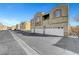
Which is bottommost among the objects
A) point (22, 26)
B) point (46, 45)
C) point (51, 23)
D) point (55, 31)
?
point (46, 45)

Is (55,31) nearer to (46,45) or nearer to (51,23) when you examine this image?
(51,23)

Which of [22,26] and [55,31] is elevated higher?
[22,26]

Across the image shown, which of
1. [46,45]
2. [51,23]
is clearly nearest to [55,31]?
[51,23]

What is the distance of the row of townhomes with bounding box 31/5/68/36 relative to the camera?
9055mm

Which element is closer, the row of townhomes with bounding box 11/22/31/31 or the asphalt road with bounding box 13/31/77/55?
the asphalt road with bounding box 13/31/77/55

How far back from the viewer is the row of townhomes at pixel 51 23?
9.05 m

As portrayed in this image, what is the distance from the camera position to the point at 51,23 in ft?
31.8

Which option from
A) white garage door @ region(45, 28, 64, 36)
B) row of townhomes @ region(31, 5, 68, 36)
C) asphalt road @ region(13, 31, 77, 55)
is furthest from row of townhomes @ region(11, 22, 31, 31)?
white garage door @ region(45, 28, 64, 36)

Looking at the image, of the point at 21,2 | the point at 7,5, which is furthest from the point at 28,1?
the point at 7,5

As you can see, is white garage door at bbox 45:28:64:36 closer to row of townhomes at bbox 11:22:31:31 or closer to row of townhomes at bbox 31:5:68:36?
row of townhomes at bbox 31:5:68:36

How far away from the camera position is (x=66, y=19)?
923 centimetres

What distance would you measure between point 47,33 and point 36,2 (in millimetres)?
2759

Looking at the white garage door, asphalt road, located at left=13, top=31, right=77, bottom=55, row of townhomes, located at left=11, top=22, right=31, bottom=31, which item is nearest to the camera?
asphalt road, located at left=13, top=31, right=77, bottom=55
